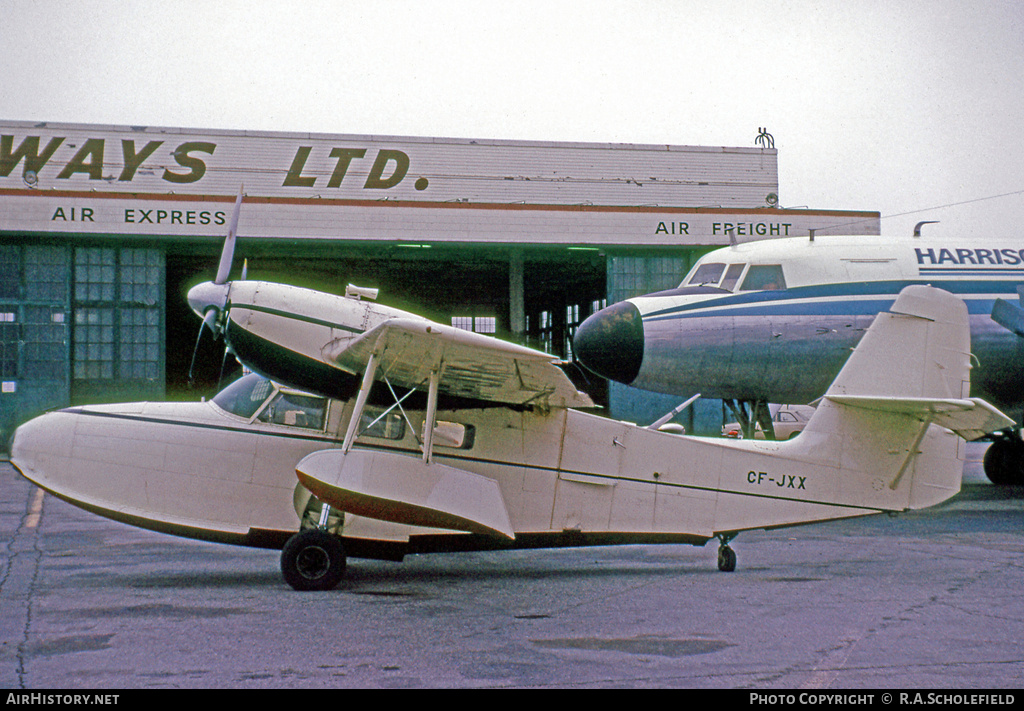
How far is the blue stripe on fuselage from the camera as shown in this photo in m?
13.2

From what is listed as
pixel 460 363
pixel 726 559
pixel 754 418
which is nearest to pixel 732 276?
pixel 754 418

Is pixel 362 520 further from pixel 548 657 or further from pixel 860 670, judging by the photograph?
pixel 860 670

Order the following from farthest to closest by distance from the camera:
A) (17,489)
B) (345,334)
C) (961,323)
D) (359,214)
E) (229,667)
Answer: (359,214) → (17,489) → (961,323) → (345,334) → (229,667)

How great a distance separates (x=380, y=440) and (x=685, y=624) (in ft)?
10.8

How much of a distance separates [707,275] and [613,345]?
2.71 m

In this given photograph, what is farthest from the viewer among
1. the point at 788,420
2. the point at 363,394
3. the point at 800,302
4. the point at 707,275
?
the point at 788,420

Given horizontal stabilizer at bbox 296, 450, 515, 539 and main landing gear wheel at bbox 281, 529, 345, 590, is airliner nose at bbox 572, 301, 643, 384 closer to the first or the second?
horizontal stabilizer at bbox 296, 450, 515, 539

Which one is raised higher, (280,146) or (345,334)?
(280,146)

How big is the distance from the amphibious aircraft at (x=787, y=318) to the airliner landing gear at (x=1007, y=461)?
4544 millimetres

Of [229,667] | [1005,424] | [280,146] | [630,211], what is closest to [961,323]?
[1005,424]

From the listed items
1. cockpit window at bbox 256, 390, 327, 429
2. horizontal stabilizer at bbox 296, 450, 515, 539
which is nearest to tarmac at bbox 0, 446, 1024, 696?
horizontal stabilizer at bbox 296, 450, 515, 539

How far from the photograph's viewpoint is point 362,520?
28.3ft

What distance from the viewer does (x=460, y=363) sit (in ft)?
25.9

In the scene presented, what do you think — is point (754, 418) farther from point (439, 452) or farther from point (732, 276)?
point (439, 452)
